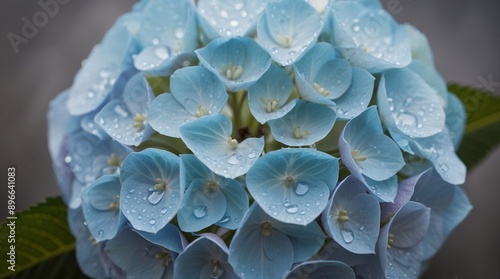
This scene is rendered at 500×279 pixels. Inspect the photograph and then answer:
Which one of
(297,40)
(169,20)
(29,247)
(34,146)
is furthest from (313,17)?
(34,146)

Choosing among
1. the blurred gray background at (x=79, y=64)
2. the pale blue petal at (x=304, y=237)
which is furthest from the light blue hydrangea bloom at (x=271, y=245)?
the blurred gray background at (x=79, y=64)

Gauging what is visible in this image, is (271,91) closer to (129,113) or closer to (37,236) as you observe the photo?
(129,113)

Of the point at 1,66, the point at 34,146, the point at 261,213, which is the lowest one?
the point at 34,146

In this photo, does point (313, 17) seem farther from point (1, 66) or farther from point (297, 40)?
point (1, 66)

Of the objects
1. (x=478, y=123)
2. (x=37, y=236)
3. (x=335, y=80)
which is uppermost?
(x=335, y=80)

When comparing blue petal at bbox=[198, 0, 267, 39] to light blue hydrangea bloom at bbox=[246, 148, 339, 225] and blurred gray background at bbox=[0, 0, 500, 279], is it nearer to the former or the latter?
light blue hydrangea bloom at bbox=[246, 148, 339, 225]

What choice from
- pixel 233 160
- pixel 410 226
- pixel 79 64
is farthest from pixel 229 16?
pixel 79 64
